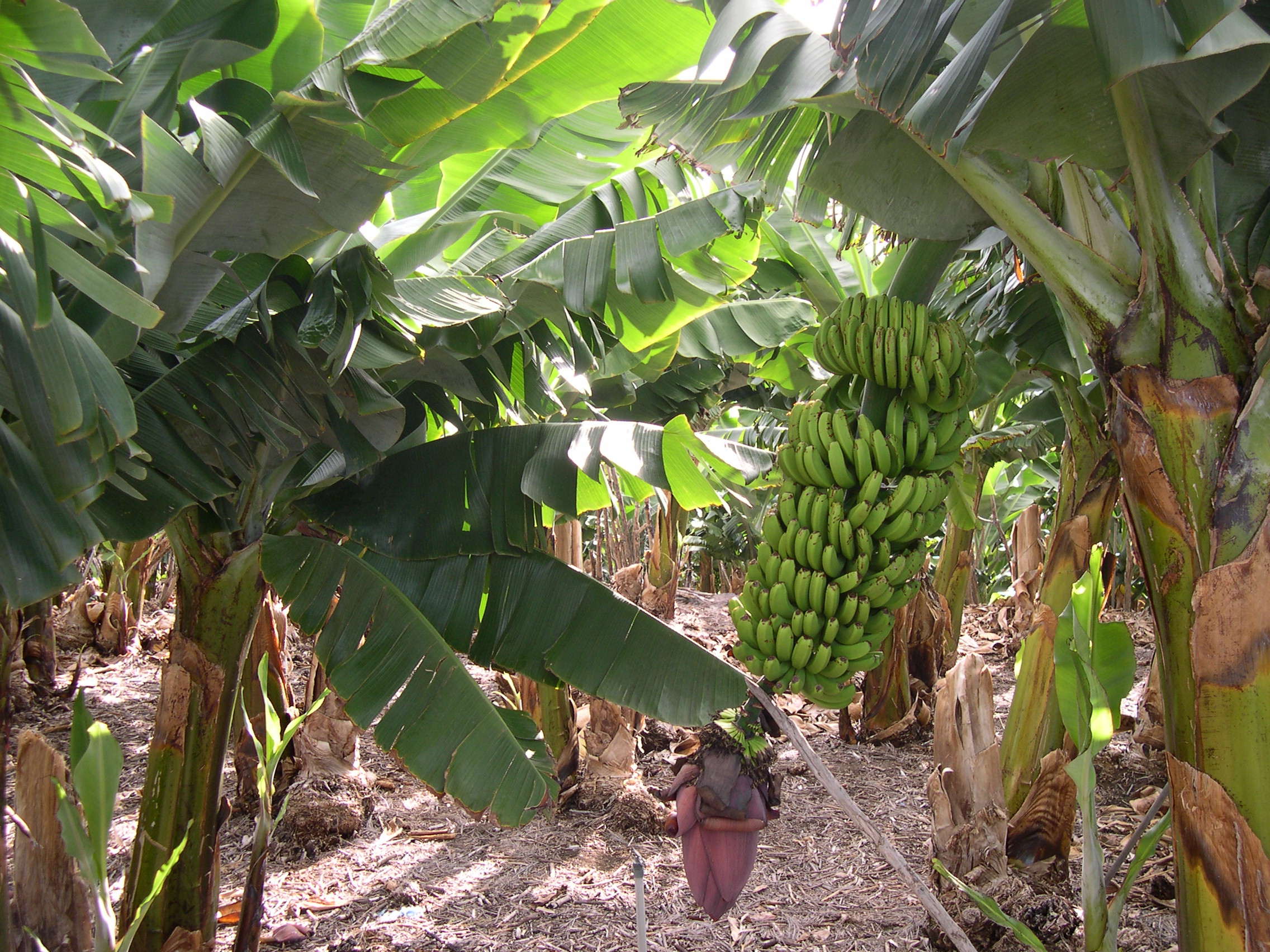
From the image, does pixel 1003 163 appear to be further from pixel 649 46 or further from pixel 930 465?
pixel 649 46

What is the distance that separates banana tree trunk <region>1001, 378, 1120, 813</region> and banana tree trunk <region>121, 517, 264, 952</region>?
315 cm

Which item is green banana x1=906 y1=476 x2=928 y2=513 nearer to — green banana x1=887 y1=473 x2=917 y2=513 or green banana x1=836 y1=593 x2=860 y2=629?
green banana x1=887 y1=473 x2=917 y2=513

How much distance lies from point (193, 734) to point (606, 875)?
2156mm

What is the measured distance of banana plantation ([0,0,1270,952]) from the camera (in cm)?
145

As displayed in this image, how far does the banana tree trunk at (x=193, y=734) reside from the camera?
2.40 m

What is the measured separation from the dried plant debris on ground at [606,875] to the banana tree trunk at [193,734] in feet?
2.97

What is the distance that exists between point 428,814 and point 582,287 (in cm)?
354

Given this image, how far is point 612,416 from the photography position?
4.05m

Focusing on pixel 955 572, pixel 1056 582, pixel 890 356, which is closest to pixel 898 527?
pixel 890 356

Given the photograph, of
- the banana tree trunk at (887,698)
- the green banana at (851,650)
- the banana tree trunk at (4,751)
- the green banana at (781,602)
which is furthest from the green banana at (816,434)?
the banana tree trunk at (887,698)

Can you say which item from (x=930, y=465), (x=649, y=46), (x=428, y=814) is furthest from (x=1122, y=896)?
(x=428, y=814)

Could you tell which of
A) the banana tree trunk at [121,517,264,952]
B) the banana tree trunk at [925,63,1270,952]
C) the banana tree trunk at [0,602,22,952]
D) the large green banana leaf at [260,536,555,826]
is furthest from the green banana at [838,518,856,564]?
the banana tree trunk at [0,602,22,952]

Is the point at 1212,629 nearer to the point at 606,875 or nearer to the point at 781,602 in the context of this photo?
the point at 781,602

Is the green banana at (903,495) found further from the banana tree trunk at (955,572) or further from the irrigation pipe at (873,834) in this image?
the banana tree trunk at (955,572)
